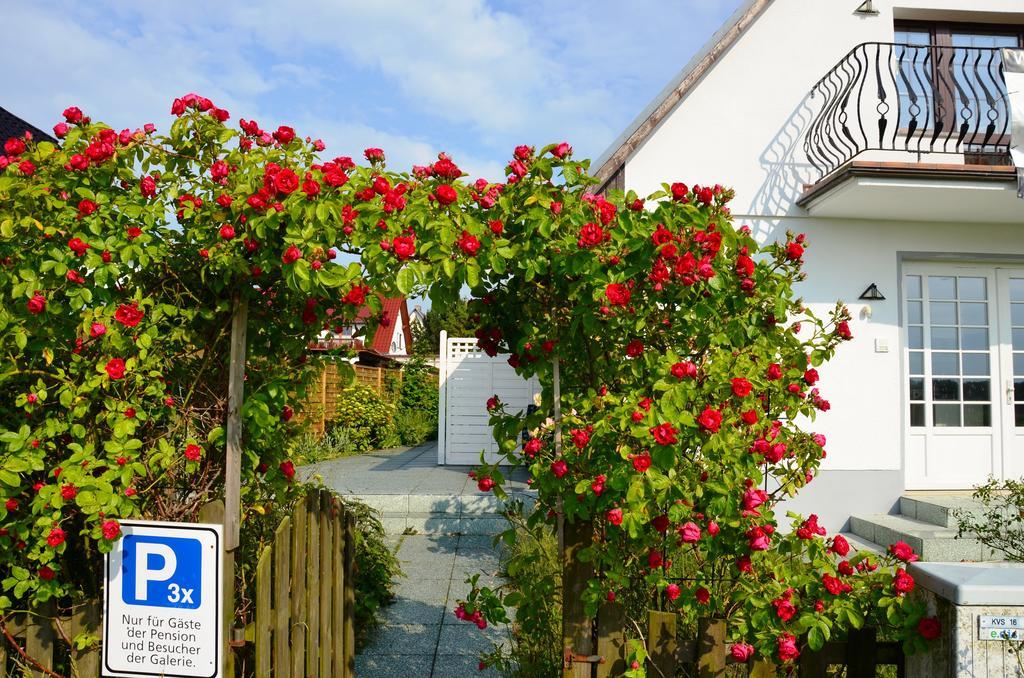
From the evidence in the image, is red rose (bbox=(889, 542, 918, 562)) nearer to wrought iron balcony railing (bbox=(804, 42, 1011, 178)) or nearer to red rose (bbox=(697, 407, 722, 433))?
red rose (bbox=(697, 407, 722, 433))

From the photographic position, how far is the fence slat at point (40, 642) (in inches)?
86.8

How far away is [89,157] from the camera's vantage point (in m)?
2.02

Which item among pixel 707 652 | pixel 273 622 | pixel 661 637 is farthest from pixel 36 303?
pixel 707 652

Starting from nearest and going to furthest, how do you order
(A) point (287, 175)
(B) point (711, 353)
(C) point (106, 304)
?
(A) point (287, 175) < (C) point (106, 304) < (B) point (711, 353)

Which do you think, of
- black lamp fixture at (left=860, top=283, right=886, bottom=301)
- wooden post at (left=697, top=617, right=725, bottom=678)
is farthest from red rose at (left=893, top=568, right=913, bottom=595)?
black lamp fixture at (left=860, top=283, right=886, bottom=301)

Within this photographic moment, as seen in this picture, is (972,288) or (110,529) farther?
(972,288)

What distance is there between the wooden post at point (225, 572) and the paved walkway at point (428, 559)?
1519 mm

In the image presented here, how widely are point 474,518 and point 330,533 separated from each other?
384cm

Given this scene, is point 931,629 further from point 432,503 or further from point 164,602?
point 432,503

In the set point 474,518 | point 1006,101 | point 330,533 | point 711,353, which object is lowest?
point 474,518

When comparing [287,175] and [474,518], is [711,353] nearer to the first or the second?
[287,175]

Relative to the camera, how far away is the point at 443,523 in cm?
645

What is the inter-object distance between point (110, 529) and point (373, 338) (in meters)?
0.93

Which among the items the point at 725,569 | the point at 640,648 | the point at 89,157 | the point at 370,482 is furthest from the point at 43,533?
the point at 370,482
